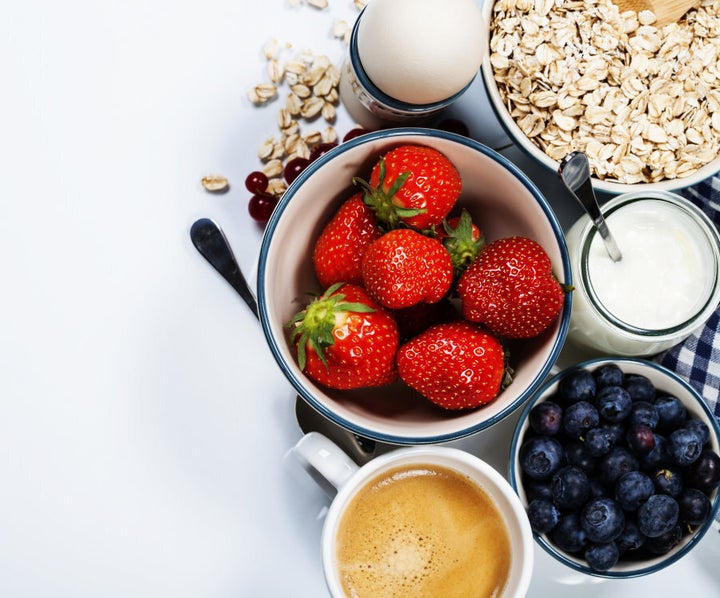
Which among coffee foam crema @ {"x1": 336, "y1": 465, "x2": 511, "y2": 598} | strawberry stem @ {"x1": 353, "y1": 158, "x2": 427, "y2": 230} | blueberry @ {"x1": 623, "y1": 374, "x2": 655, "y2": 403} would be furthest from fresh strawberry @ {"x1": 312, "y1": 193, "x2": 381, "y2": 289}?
blueberry @ {"x1": 623, "y1": 374, "x2": 655, "y2": 403}

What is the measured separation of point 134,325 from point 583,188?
0.54m

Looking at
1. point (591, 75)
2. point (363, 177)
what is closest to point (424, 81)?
point (363, 177)

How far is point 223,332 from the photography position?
956mm

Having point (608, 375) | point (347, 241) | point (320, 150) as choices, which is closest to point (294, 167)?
point (320, 150)

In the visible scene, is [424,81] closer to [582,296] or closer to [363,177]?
[363,177]

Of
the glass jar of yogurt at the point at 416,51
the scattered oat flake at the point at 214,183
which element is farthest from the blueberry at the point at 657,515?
the scattered oat flake at the point at 214,183

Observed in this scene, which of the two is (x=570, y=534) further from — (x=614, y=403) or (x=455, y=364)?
(x=455, y=364)

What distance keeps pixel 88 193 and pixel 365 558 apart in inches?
21.2

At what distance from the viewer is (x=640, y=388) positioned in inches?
34.8

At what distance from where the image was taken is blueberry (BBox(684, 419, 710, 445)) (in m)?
0.86

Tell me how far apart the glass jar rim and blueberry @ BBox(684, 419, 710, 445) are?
110mm

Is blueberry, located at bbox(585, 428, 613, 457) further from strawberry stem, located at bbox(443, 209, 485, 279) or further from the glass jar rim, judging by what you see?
strawberry stem, located at bbox(443, 209, 485, 279)

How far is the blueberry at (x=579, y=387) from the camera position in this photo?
0.87 meters

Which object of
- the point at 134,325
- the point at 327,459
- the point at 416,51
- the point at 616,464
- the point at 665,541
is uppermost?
the point at 416,51
